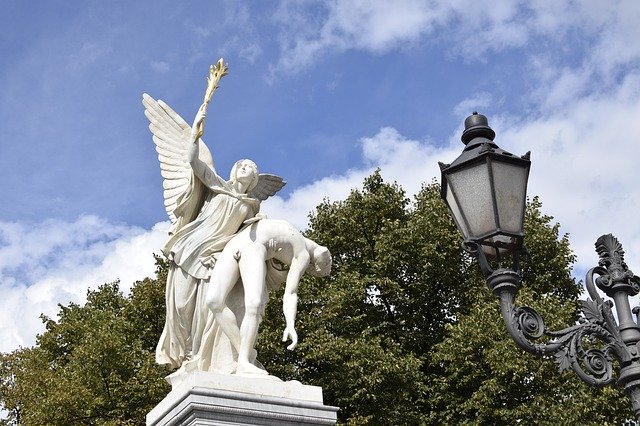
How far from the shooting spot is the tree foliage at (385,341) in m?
20.6

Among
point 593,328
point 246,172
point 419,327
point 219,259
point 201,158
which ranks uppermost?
point 419,327

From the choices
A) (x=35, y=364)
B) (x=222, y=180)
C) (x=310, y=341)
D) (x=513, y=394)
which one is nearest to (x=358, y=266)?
(x=310, y=341)

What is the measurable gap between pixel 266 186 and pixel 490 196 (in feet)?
13.0

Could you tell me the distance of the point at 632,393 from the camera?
552cm

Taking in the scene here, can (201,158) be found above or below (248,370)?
above

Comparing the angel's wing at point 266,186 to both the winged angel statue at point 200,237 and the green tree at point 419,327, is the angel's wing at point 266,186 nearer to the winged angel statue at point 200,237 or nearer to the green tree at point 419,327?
the winged angel statue at point 200,237

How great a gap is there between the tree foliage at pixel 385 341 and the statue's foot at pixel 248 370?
12424 mm

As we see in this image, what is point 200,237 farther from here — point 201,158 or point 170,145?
point 170,145

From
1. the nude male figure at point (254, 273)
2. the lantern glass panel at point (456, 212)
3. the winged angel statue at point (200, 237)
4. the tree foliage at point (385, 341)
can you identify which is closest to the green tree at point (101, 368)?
the tree foliage at point (385, 341)

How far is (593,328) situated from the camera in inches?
227

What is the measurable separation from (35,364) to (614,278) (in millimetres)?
22382

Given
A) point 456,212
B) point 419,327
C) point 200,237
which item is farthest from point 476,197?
point 419,327

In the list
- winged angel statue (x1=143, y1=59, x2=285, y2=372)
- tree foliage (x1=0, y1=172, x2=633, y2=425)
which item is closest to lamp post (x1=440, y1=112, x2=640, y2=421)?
winged angel statue (x1=143, y1=59, x2=285, y2=372)

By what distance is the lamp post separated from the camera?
5.70 m
